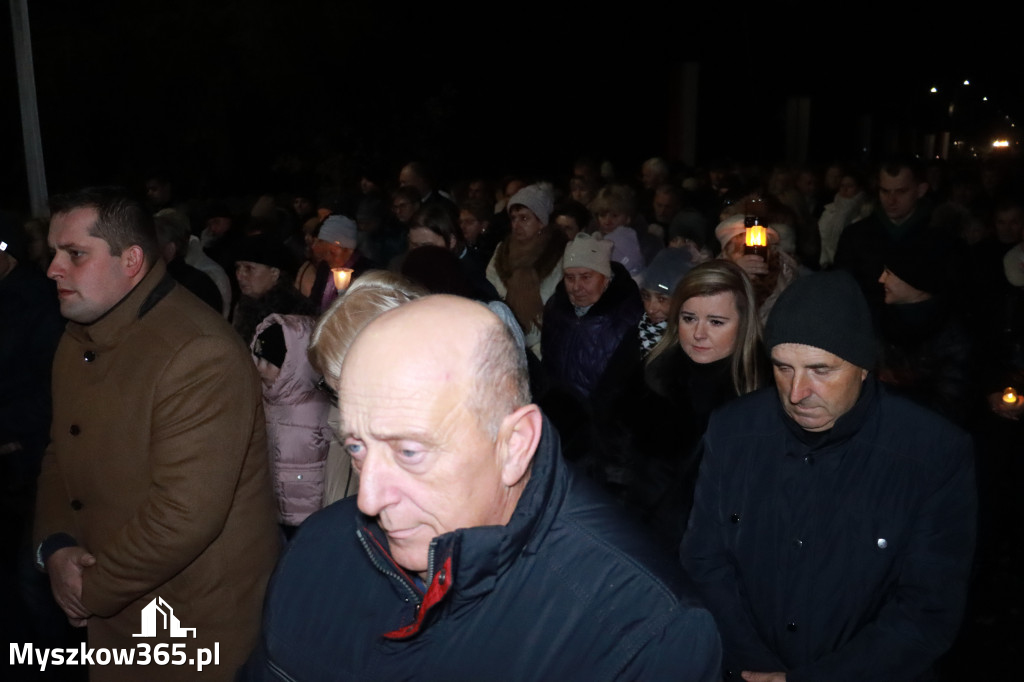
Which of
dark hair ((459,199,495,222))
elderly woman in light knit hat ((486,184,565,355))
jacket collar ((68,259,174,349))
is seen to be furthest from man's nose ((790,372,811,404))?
dark hair ((459,199,495,222))

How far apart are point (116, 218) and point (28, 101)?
6300mm

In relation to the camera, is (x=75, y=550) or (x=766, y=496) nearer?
(x=766, y=496)

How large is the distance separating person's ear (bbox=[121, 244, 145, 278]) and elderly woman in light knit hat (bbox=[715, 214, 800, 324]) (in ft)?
9.10

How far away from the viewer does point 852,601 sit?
2656 mm

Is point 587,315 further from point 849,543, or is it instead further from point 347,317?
point 849,543

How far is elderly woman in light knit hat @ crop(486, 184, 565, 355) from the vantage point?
6590mm

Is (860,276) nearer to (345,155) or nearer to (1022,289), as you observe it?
(1022,289)

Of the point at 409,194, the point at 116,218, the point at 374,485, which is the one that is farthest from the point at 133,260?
the point at 409,194

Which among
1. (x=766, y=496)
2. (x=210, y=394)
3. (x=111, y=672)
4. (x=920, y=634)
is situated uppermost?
(x=210, y=394)

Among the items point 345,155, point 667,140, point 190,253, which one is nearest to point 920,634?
point 190,253

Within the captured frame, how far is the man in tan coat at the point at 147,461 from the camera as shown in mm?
2832

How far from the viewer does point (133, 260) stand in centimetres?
300

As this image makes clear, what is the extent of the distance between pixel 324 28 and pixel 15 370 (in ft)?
44.2

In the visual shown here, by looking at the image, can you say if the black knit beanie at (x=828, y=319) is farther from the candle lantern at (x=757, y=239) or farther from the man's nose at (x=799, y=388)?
the candle lantern at (x=757, y=239)
